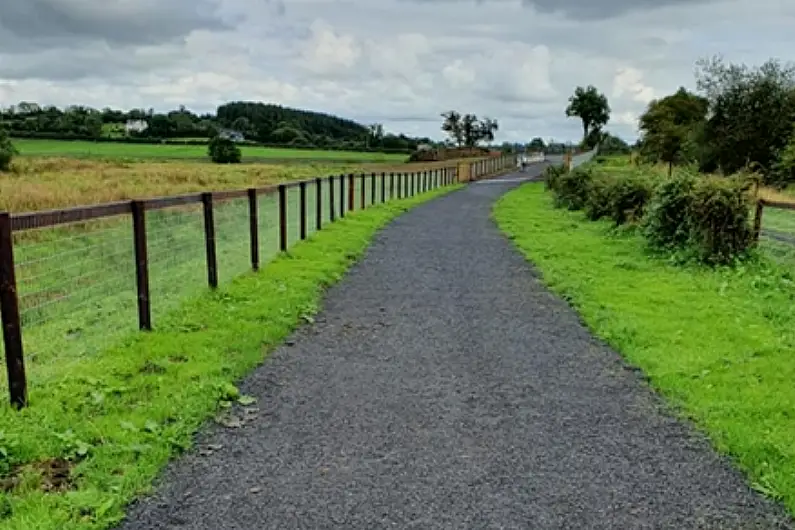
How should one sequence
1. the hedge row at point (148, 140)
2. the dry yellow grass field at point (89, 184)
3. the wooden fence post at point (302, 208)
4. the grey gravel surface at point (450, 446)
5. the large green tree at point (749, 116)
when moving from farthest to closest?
the hedge row at point (148, 140), the large green tree at point (749, 116), the dry yellow grass field at point (89, 184), the wooden fence post at point (302, 208), the grey gravel surface at point (450, 446)

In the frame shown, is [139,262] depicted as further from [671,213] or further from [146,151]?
[146,151]

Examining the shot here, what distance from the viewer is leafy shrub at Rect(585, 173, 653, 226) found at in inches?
607

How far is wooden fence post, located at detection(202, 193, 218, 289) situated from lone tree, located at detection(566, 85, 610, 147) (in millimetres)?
86898

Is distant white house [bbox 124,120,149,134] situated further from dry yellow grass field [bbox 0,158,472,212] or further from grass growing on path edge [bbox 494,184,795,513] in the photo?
grass growing on path edge [bbox 494,184,795,513]

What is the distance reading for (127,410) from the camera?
14.9 feet

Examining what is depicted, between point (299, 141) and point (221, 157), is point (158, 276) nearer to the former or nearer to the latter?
point (221, 157)

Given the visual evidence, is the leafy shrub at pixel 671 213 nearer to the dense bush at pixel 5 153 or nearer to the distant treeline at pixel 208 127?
the dense bush at pixel 5 153

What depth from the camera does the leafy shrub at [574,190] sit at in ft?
74.4

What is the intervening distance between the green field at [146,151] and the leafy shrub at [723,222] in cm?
5374

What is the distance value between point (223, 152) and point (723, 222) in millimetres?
55194

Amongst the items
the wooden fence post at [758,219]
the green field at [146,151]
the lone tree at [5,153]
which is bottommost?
the green field at [146,151]

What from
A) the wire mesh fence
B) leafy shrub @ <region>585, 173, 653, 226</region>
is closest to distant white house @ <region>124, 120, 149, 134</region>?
leafy shrub @ <region>585, 173, 653, 226</region>

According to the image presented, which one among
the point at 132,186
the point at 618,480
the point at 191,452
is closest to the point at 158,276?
the point at 191,452

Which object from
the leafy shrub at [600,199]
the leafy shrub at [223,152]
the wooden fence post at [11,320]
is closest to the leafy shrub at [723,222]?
the leafy shrub at [600,199]
